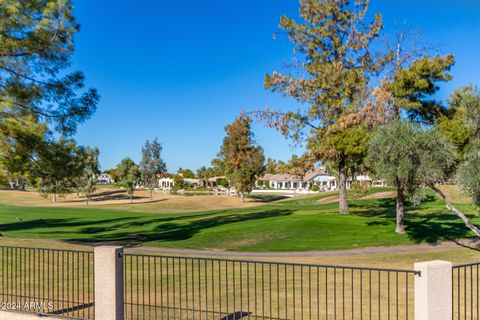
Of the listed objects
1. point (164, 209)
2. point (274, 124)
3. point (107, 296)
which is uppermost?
point (274, 124)

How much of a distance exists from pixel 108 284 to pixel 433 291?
5.92 meters

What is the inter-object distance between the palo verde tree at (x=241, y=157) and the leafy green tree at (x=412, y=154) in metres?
49.0

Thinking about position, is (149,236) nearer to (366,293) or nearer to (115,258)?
(366,293)

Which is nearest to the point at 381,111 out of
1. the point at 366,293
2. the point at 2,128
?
the point at 366,293

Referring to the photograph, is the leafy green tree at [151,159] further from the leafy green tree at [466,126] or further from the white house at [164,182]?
the leafy green tree at [466,126]

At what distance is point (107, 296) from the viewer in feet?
29.3

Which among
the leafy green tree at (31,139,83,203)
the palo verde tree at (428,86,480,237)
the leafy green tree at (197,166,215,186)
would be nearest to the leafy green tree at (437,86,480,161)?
the palo verde tree at (428,86,480,237)

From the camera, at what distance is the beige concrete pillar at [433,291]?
284 inches

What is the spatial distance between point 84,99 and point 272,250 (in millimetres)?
12264

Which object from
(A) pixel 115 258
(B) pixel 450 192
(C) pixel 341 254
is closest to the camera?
(A) pixel 115 258

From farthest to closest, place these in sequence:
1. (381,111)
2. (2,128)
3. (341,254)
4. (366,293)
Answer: (381,111) → (341,254) → (2,128) → (366,293)

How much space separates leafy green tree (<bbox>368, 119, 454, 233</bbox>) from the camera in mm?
19094

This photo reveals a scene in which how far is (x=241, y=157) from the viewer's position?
71.1 m

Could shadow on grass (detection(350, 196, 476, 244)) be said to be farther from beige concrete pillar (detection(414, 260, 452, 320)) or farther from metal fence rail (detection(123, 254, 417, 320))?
beige concrete pillar (detection(414, 260, 452, 320))
